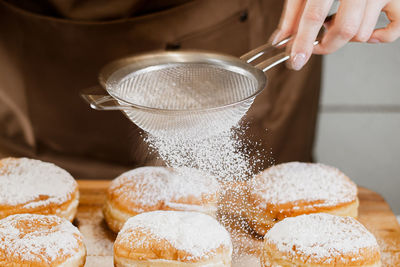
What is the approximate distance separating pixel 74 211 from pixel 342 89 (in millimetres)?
1369

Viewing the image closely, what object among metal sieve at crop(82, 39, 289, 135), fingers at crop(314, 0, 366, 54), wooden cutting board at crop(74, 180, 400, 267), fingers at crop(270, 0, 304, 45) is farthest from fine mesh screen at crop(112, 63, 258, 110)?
wooden cutting board at crop(74, 180, 400, 267)

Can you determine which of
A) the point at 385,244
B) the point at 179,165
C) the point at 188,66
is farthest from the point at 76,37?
the point at 385,244

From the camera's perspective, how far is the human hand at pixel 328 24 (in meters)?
1.24

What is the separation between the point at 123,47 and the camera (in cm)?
177

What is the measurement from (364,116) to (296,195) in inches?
44.5

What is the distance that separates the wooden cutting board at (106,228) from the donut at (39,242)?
117 millimetres

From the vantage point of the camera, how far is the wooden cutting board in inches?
52.4

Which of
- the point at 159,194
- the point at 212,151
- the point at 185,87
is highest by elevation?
the point at 185,87

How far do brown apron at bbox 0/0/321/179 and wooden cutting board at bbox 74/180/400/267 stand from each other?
8.1 inches

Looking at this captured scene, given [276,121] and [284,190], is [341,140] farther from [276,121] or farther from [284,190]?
[284,190]

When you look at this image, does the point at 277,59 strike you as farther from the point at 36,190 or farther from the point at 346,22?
the point at 36,190

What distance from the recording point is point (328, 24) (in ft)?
4.40

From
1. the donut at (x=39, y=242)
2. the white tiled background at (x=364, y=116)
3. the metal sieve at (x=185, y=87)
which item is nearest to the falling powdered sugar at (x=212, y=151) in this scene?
the metal sieve at (x=185, y=87)

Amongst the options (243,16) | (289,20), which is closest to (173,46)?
(243,16)
